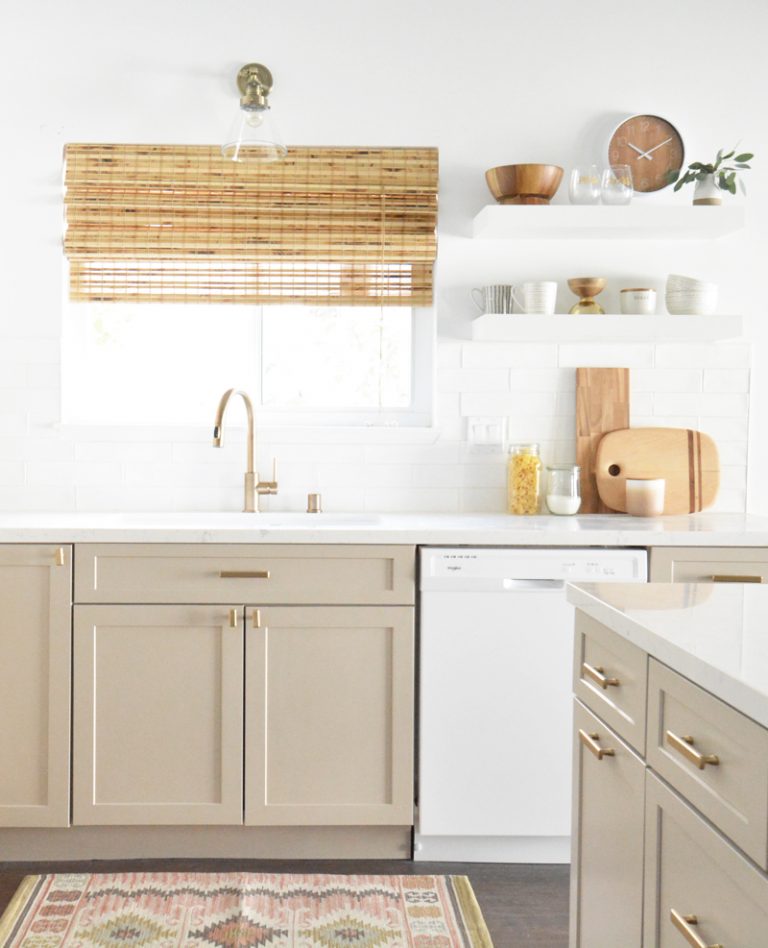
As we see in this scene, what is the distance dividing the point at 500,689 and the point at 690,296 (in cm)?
145

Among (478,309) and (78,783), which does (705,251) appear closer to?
(478,309)

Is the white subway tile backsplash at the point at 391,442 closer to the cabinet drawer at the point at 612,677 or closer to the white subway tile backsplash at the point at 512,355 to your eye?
the white subway tile backsplash at the point at 512,355

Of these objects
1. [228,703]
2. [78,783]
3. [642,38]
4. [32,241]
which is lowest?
[78,783]

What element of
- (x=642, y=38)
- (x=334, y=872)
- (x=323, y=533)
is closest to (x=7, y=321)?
(x=323, y=533)

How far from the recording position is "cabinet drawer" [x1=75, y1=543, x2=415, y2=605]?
9.58 ft

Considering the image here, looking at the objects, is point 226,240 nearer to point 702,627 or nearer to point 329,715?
point 329,715

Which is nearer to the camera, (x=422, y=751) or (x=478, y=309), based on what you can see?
(x=422, y=751)

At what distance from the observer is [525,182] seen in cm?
335

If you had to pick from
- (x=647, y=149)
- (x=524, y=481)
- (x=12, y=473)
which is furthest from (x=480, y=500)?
(x=12, y=473)

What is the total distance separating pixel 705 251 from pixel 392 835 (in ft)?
7.21

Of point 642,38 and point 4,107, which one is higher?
point 642,38

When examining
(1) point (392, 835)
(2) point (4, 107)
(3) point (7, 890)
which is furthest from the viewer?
(2) point (4, 107)

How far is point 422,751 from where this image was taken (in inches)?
116

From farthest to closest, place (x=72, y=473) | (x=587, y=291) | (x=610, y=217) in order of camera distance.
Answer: (x=72, y=473) < (x=587, y=291) < (x=610, y=217)
